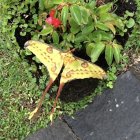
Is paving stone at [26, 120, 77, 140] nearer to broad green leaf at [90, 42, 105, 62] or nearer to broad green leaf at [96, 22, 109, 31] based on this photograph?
broad green leaf at [90, 42, 105, 62]

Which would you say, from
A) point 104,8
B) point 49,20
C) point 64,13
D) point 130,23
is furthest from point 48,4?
point 130,23

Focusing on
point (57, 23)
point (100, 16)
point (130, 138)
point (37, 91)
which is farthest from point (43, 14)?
point (130, 138)

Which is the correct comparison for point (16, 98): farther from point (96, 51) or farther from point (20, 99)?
point (96, 51)

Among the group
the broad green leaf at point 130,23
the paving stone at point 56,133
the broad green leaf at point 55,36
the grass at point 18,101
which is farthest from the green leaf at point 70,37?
the paving stone at point 56,133

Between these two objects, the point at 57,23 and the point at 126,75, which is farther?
the point at 126,75

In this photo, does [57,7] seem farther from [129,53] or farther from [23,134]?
[23,134]

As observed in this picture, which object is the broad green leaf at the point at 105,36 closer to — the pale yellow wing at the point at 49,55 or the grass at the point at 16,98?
the pale yellow wing at the point at 49,55

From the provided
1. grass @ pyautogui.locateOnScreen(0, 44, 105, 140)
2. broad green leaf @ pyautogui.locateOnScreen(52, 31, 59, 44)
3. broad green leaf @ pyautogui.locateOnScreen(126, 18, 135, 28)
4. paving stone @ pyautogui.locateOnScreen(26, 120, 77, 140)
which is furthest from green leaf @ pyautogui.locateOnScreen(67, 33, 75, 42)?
paving stone @ pyautogui.locateOnScreen(26, 120, 77, 140)
